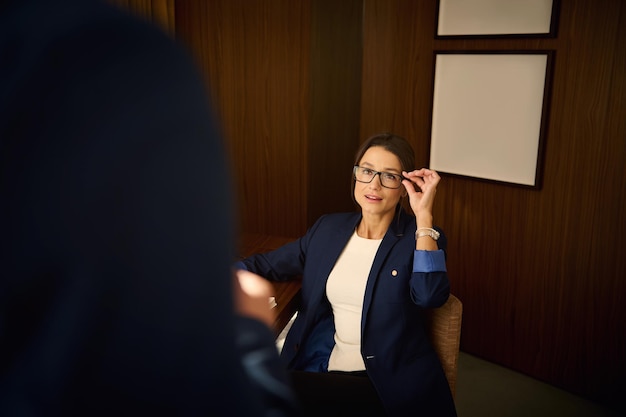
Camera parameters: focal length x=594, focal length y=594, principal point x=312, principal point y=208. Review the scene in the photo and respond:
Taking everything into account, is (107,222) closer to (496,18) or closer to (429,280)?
(429,280)

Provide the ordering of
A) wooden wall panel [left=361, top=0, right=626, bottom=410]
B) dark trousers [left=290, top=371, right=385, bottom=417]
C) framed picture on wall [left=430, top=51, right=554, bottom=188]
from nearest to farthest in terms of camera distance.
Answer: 1. dark trousers [left=290, top=371, right=385, bottom=417]
2. wooden wall panel [left=361, top=0, right=626, bottom=410]
3. framed picture on wall [left=430, top=51, right=554, bottom=188]

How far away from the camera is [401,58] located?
3500 millimetres

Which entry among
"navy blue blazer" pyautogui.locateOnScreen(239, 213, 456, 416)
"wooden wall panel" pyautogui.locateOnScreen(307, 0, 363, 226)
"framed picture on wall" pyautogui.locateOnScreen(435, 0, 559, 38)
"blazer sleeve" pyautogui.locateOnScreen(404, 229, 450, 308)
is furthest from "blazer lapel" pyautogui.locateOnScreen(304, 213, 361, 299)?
"framed picture on wall" pyautogui.locateOnScreen(435, 0, 559, 38)

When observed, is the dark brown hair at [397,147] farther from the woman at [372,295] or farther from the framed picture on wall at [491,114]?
the framed picture on wall at [491,114]

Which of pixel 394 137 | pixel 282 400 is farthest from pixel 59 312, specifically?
pixel 394 137

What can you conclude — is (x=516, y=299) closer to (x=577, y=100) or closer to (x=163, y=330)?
(x=577, y=100)

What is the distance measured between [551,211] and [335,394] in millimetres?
1728

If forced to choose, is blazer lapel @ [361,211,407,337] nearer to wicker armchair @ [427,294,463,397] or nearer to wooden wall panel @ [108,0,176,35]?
wicker armchair @ [427,294,463,397]

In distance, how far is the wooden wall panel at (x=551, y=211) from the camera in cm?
291

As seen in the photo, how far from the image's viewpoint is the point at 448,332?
7.25ft

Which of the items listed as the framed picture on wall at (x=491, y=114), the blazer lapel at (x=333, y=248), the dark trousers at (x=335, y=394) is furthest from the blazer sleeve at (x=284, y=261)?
the framed picture on wall at (x=491, y=114)

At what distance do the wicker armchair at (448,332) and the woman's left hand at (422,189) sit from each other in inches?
13.5

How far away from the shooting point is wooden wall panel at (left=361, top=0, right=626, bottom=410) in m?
2.91

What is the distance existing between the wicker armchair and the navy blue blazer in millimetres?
45
